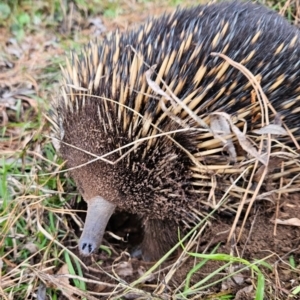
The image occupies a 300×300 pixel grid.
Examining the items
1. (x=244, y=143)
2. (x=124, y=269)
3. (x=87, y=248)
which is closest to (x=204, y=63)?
(x=244, y=143)

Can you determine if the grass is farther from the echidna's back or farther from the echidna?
Answer: the echidna's back

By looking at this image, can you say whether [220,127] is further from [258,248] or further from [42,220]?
[42,220]

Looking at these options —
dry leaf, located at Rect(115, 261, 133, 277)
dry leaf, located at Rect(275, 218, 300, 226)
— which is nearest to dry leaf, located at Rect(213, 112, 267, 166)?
dry leaf, located at Rect(275, 218, 300, 226)

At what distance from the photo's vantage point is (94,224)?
1.84m

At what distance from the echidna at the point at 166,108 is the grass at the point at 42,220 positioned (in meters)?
0.18

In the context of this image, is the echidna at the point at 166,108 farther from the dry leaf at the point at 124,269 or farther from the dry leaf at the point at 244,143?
the dry leaf at the point at 124,269

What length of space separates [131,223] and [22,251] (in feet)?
1.72

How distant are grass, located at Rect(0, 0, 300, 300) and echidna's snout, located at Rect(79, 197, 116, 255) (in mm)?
114

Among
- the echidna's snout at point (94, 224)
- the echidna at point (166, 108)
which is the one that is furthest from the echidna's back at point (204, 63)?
the echidna's snout at point (94, 224)

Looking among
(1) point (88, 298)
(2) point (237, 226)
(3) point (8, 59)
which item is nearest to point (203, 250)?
(2) point (237, 226)

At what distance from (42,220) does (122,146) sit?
0.63 m

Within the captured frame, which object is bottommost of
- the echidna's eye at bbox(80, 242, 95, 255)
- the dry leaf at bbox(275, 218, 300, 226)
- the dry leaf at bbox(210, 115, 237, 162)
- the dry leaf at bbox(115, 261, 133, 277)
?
the dry leaf at bbox(115, 261, 133, 277)

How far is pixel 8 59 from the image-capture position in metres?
3.35

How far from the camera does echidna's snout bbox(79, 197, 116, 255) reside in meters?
1.80
